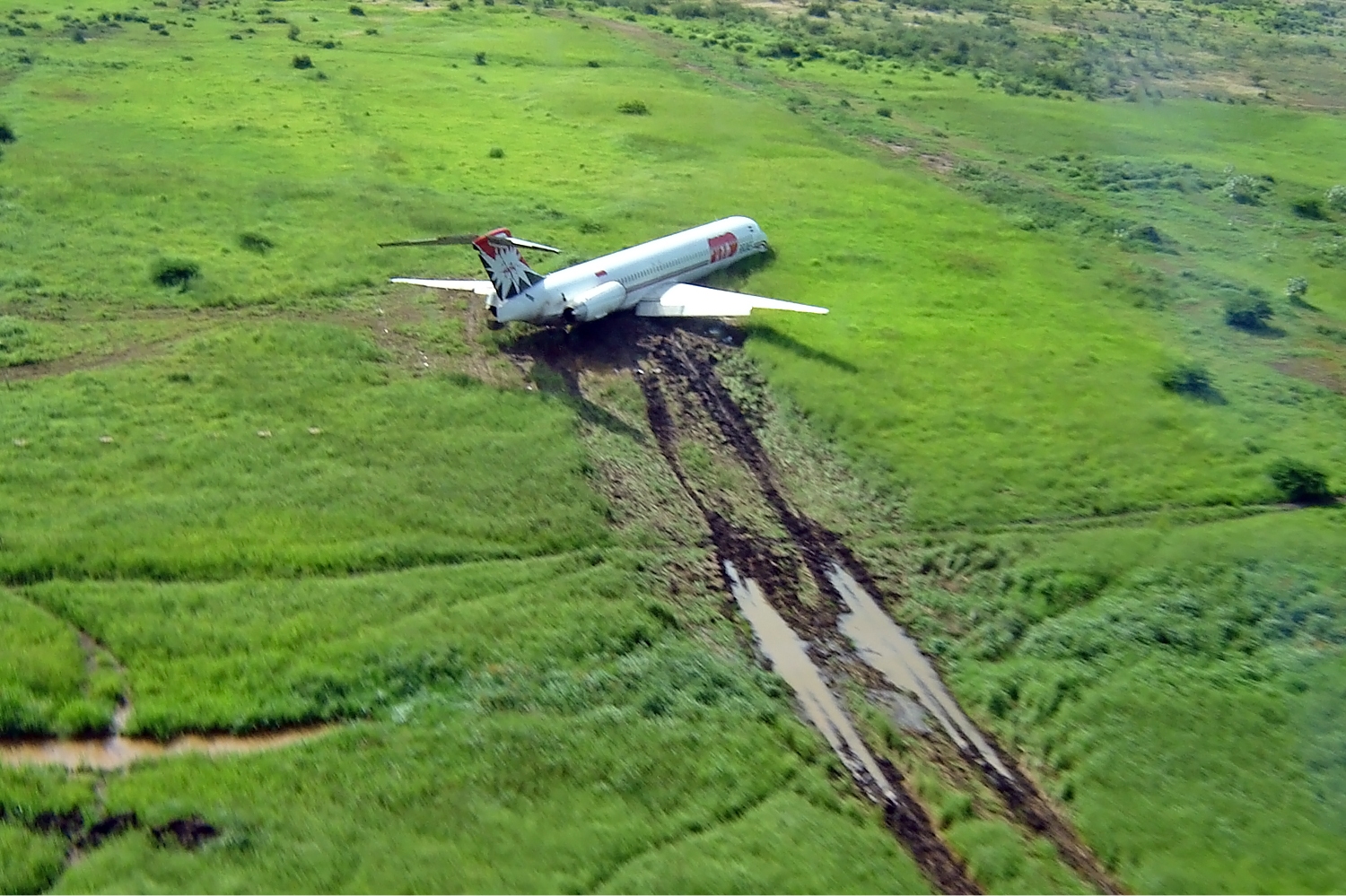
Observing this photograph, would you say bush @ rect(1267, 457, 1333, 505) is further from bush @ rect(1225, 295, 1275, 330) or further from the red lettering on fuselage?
the red lettering on fuselage

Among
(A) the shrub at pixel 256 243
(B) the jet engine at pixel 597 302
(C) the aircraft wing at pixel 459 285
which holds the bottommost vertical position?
(A) the shrub at pixel 256 243

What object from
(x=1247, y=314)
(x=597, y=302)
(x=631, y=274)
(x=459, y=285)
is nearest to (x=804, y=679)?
(x=597, y=302)

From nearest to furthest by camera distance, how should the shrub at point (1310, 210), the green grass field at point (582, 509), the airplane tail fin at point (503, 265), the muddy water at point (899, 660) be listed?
1. the green grass field at point (582, 509)
2. the muddy water at point (899, 660)
3. the airplane tail fin at point (503, 265)
4. the shrub at point (1310, 210)

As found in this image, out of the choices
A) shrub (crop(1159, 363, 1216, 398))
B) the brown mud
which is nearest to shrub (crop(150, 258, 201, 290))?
the brown mud

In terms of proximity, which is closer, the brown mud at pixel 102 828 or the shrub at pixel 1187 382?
the brown mud at pixel 102 828

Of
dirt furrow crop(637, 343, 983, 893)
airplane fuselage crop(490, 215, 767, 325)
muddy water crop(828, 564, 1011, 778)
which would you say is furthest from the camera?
airplane fuselage crop(490, 215, 767, 325)

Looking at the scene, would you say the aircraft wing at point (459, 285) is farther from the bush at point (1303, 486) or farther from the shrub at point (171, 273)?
the bush at point (1303, 486)

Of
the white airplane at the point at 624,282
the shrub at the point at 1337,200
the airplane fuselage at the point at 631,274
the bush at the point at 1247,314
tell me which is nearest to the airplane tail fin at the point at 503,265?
the white airplane at the point at 624,282
